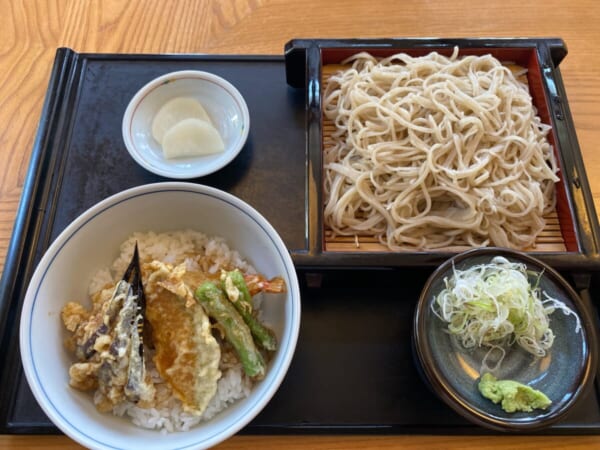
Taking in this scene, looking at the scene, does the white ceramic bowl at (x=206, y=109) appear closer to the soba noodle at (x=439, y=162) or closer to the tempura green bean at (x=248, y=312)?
the soba noodle at (x=439, y=162)

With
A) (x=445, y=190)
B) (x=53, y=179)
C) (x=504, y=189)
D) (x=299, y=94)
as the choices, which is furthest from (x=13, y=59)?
(x=504, y=189)

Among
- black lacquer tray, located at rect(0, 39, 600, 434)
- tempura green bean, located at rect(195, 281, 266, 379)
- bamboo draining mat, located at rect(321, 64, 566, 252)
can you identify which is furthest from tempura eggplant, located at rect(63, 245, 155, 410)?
bamboo draining mat, located at rect(321, 64, 566, 252)

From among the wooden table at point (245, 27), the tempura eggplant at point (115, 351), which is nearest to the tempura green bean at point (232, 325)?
the tempura eggplant at point (115, 351)

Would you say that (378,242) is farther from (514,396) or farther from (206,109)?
(206,109)

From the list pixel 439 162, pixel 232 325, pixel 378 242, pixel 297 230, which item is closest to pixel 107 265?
pixel 232 325

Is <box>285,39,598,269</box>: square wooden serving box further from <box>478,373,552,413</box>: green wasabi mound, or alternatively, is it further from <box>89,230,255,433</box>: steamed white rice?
<box>478,373,552,413</box>: green wasabi mound

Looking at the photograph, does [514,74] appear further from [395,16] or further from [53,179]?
[53,179]

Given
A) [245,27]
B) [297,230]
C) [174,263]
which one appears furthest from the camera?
[245,27]

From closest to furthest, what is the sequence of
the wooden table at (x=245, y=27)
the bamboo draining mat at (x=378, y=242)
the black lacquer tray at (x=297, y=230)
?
the black lacquer tray at (x=297, y=230)
the bamboo draining mat at (x=378, y=242)
the wooden table at (x=245, y=27)
